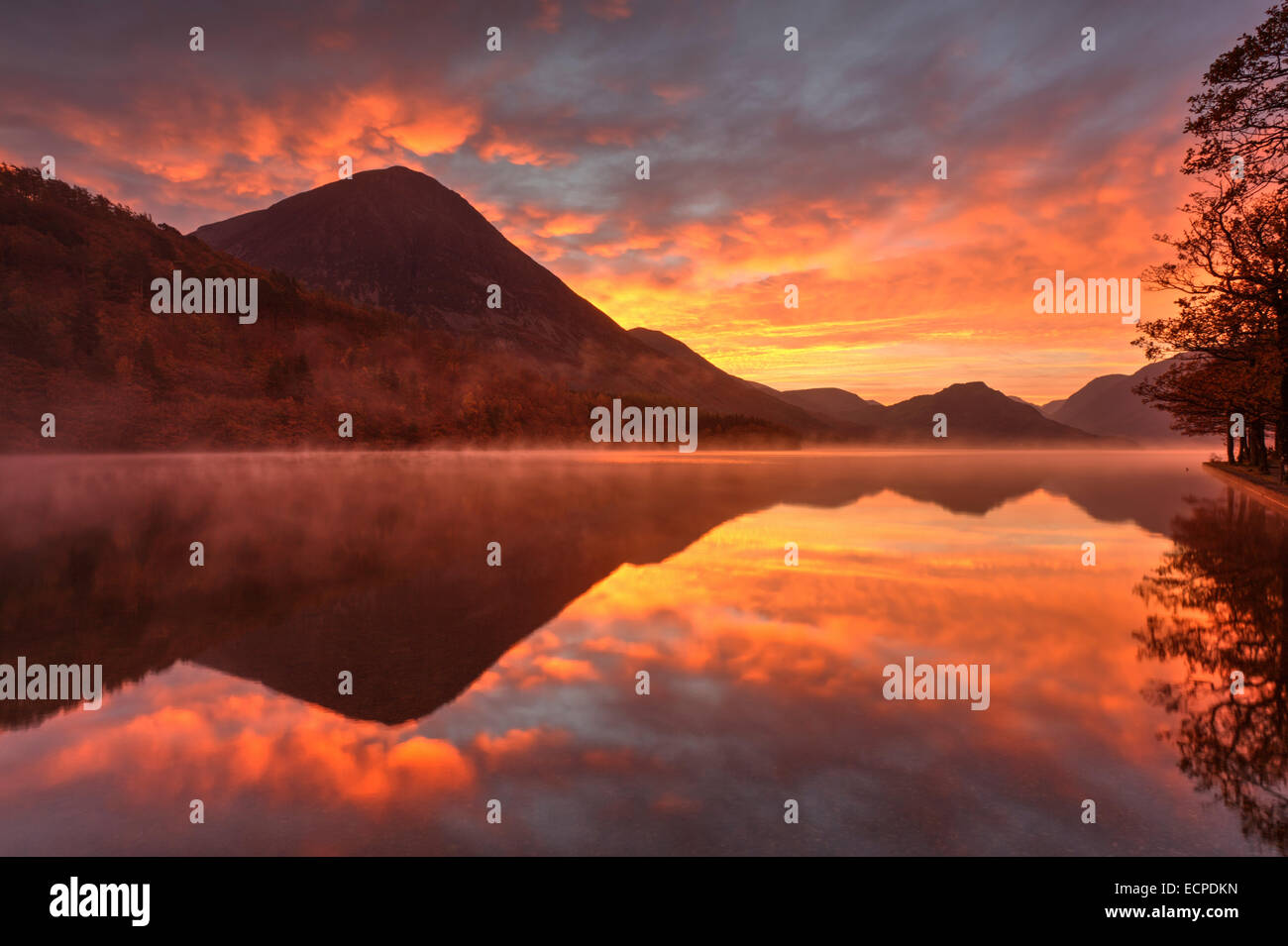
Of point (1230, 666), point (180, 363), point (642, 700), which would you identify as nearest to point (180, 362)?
point (180, 363)

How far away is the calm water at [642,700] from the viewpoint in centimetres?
537

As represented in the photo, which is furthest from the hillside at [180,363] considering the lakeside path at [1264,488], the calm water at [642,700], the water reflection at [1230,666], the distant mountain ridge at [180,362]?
the water reflection at [1230,666]

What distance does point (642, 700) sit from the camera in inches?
322

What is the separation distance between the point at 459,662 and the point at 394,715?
1897 millimetres

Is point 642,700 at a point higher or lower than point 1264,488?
lower


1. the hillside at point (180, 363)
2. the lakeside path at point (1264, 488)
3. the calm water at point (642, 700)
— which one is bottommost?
the calm water at point (642, 700)

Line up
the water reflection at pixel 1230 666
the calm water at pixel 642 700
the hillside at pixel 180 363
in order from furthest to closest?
1. the hillside at pixel 180 363
2. the water reflection at pixel 1230 666
3. the calm water at pixel 642 700

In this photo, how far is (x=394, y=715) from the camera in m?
7.70

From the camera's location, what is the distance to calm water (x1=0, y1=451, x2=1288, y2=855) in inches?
211

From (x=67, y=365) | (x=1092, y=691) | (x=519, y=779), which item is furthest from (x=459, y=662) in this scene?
(x=67, y=365)

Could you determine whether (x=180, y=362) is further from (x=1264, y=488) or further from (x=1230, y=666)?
(x=1230, y=666)

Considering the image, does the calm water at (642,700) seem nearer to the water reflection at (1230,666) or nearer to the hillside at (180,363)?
the water reflection at (1230,666)

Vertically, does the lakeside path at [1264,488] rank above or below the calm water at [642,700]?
above
